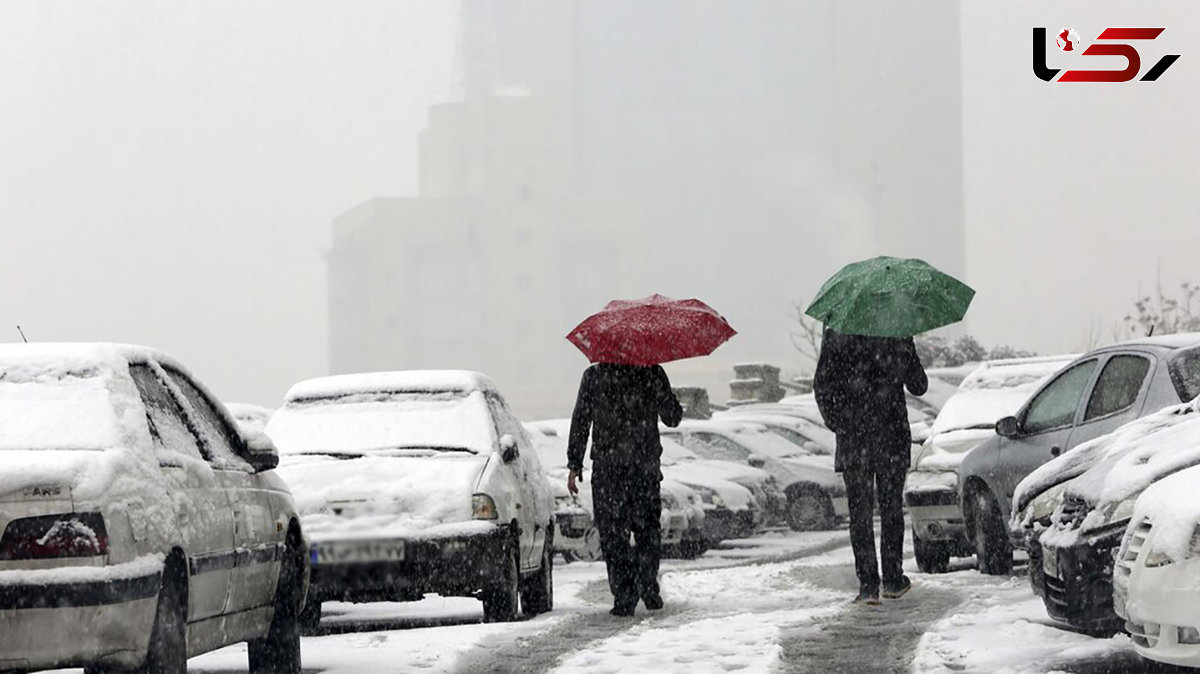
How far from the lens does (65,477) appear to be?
5672 millimetres

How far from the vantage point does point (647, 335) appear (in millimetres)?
10859

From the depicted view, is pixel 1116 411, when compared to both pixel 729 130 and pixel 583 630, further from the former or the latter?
pixel 729 130

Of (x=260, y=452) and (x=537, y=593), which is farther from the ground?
(x=260, y=452)

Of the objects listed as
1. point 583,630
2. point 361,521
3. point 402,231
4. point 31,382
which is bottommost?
point 583,630

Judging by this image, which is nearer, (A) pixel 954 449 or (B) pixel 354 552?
(B) pixel 354 552

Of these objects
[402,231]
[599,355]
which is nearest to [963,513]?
[599,355]

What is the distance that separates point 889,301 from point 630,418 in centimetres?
176

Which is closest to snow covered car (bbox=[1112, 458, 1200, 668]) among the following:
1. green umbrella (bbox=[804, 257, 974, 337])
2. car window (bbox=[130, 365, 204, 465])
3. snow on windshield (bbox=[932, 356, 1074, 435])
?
car window (bbox=[130, 365, 204, 465])

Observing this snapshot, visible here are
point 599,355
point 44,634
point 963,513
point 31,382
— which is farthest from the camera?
point 963,513

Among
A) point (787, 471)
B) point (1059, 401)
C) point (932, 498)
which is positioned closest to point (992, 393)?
point (932, 498)

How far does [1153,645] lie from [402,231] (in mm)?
110504

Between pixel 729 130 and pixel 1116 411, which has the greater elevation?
pixel 729 130

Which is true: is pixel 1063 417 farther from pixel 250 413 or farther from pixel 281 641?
pixel 250 413

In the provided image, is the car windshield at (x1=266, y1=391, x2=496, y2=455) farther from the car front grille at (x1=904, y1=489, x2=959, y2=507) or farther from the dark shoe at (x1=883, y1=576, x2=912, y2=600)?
the car front grille at (x1=904, y1=489, x2=959, y2=507)
